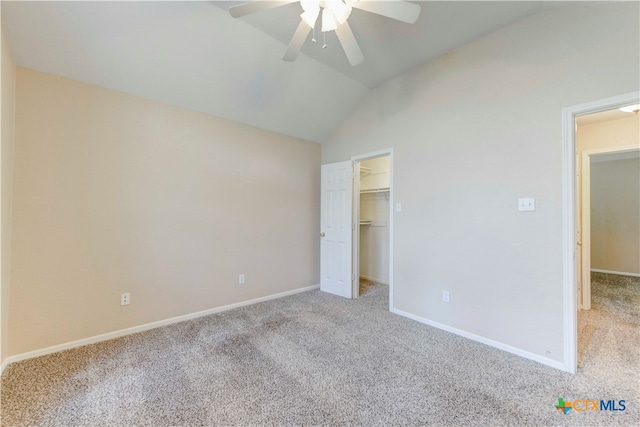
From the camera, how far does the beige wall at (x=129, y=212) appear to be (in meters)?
2.23

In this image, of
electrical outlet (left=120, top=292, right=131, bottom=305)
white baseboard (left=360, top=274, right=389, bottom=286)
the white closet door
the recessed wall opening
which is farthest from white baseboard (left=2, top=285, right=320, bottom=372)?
the recessed wall opening

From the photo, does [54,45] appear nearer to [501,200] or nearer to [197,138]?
[197,138]

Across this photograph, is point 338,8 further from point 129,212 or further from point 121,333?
point 121,333

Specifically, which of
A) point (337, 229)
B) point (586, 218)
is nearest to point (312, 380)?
point (337, 229)

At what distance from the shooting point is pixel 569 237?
2.06 metres

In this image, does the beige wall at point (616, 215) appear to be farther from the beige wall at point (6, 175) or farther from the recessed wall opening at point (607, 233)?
the beige wall at point (6, 175)

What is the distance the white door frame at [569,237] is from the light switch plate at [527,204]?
194 mm

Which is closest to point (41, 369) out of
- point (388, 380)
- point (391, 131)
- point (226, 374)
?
point (226, 374)

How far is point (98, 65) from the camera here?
235cm

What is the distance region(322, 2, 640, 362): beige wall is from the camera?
6.72 feet

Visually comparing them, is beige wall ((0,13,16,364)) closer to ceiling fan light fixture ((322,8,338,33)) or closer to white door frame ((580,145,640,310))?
ceiling fan light fixture ((322,8,338,33))

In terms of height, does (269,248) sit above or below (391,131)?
below

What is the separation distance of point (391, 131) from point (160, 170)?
9.07ft

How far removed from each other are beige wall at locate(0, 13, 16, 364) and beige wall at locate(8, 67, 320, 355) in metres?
0.07
